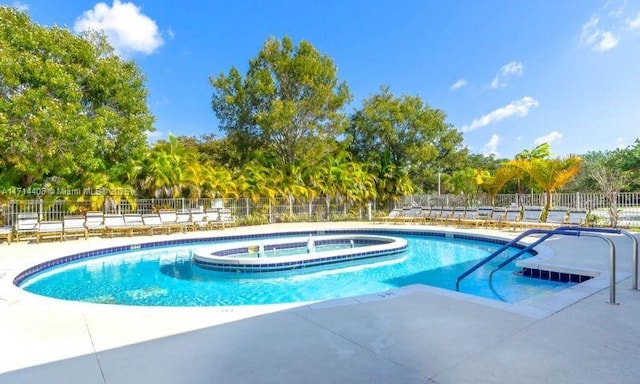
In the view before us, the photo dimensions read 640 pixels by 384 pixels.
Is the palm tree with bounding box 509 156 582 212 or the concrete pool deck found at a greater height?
the palm tree with bounding box 509 156 582 212

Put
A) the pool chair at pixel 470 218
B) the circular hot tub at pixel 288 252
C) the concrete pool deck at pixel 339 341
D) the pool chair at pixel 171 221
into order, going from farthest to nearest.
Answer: the pool chair at pixel 470 218
the pool chair at pixel 171 221
the circular hot tub at pixel 288 252
the concrete pool deck at pixel 339 341

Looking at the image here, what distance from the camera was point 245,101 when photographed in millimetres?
21469

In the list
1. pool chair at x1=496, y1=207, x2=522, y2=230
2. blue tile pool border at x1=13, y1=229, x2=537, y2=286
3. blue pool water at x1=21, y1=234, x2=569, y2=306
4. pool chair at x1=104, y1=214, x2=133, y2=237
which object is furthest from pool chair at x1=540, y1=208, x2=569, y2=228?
pool chair at x1=104, y1=214, x2=133, y2=237

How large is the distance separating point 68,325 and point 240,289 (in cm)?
362

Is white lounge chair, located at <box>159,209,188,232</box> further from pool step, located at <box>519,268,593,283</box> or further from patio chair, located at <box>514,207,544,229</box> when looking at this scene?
patio chair, located at <box>514,207,544,229</box>

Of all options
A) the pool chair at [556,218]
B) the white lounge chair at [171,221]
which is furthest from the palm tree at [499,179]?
the white lounge chair at [171,221]

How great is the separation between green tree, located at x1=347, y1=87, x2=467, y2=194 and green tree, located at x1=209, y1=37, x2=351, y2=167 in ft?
14.0

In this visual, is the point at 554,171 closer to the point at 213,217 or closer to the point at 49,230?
the point at 213,217

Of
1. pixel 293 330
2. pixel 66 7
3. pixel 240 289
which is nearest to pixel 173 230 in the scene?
pixel 240 289

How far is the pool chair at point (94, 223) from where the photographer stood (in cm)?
1273

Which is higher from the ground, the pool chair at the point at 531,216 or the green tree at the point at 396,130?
the green tree at the point at 396,130

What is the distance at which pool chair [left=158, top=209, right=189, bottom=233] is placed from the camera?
14368 mm

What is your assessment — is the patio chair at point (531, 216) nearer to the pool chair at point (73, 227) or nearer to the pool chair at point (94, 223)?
the pool chair at point (94, 223)

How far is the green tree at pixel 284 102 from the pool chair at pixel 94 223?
389 inches
